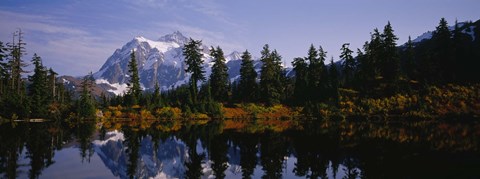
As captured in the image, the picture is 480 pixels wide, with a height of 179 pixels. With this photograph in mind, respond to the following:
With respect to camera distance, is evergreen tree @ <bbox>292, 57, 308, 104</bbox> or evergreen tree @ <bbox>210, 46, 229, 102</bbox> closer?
evergreen tree @ <bbox>292, 57, 308, 104</bbox>

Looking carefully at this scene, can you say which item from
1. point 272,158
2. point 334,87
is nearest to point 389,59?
point 334,87

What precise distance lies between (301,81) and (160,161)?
63791 mm

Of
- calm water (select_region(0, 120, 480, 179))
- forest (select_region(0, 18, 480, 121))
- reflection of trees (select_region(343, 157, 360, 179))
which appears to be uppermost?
forest (select_region(0, 18, 480, 121))

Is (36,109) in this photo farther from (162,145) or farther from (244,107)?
(162,145)

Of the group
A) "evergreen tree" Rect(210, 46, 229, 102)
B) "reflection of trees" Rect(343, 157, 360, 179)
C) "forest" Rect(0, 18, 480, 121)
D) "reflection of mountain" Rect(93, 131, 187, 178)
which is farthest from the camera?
"evergreen tree" Rect(210, 46, 229, 102)

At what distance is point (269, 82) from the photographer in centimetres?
7956

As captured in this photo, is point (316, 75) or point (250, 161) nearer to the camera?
point (250, 161)

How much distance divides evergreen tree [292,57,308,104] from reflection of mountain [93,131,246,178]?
5323 cm

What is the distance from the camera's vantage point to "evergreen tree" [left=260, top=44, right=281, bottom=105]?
78575 millimetres

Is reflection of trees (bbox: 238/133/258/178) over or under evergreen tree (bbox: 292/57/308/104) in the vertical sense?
under

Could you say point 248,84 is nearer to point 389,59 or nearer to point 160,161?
point 389,59

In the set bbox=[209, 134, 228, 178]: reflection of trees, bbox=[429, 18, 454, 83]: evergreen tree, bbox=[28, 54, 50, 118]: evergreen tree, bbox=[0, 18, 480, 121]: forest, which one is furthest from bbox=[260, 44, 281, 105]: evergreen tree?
bbox=[209, 134, 228, 178]: reflection of trees

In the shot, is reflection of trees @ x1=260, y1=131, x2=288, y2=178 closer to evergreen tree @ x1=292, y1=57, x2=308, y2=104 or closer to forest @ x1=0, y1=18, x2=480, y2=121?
forest @ x1=0, y1=18, x2=480, y2=121

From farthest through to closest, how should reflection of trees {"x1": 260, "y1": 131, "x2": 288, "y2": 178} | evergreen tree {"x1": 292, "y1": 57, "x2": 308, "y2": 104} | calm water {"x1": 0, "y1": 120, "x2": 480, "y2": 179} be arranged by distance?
1. evergreen tree {"x1": 292, "y1": 57, "x2": 308, "y2": 104}
2. reflection of trees {"x1": 260, "y1": 131, "x2": 288, "y2": 178}
3. calm water {"x1": 0, "y1": 120, "x2": 480, "y2": 179}
